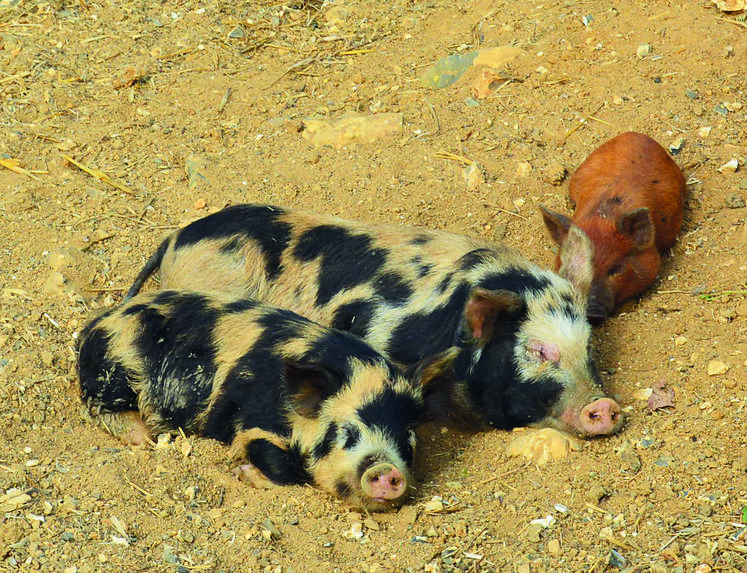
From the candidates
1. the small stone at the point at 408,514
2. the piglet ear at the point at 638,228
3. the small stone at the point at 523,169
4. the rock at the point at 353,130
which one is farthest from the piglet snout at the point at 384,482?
the rock at the point at 353,130

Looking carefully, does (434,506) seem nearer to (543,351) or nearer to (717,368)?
(543,351)

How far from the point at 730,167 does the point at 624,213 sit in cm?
102

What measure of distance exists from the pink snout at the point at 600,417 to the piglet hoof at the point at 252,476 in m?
1.43

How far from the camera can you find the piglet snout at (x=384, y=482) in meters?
3.92

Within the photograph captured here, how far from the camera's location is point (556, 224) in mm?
5551

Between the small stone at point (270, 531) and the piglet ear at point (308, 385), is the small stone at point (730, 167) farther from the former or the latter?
the small stone at point (270, 531)

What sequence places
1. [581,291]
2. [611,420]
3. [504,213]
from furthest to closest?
[504,213]
[581,291]
[611,420]

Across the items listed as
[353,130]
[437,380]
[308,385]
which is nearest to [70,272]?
[353,130]

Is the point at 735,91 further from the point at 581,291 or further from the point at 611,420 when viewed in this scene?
the point at 611,420

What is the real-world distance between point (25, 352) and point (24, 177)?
186cm

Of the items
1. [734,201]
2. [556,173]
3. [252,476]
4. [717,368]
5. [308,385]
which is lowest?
[734,201]

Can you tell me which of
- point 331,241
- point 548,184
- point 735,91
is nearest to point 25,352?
point 331,241

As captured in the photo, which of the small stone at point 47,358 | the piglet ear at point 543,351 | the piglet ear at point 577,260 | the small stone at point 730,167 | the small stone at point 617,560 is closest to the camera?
the small stone at point 617,560

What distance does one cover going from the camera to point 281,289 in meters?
5.28
